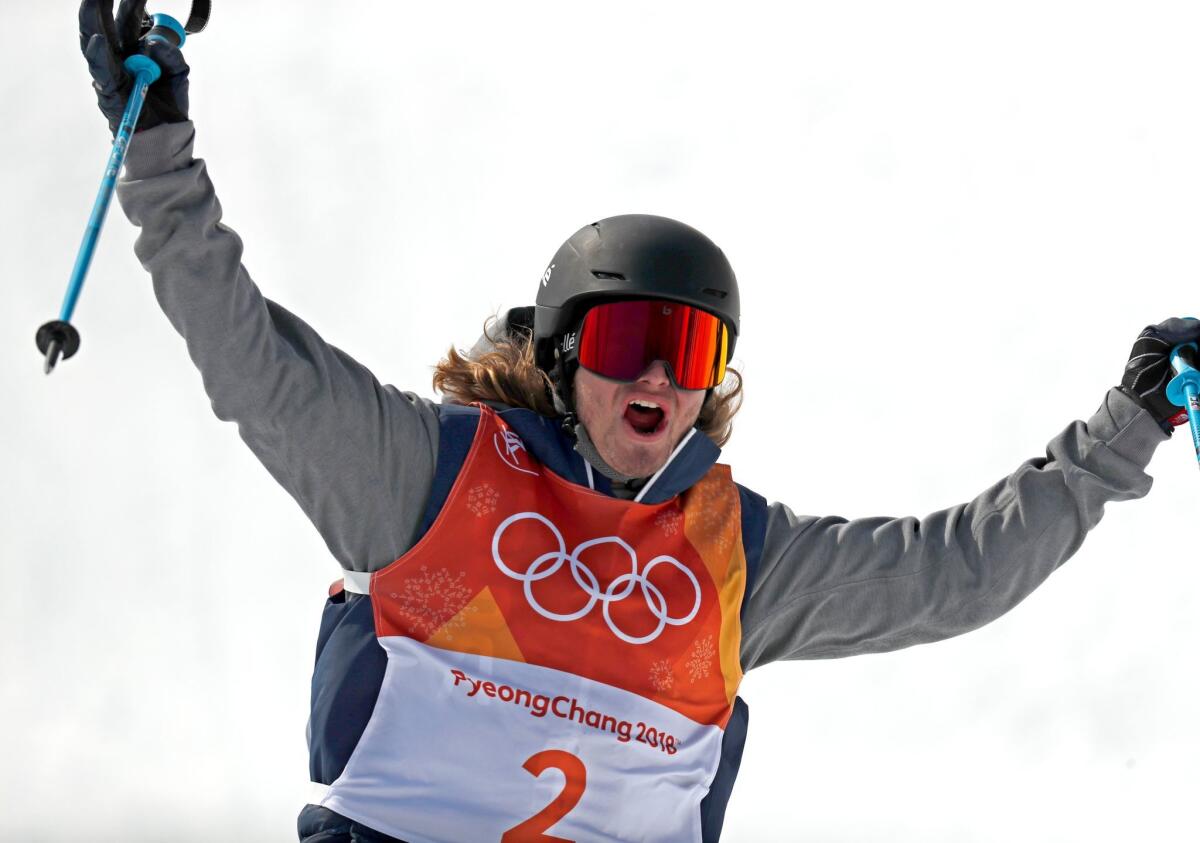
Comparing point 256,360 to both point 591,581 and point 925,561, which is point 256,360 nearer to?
point 591,581

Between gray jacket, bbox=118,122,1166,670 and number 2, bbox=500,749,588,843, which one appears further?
number 2, bbox=500,749,588,843

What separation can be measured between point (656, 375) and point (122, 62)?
4.36 feet

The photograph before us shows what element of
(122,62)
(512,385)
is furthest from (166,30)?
(512,385)

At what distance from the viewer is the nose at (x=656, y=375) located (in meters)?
3.26

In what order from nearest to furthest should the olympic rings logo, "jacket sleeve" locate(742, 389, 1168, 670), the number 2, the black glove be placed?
the black glove < the number 2 < the olympic rings logo < "jacket sleeve" locate(742, 389, 1168, 670)

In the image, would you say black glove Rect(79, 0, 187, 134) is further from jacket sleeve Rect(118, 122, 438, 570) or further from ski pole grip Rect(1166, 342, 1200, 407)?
ski pole grip Rect(1166, 342, 1200, 407)

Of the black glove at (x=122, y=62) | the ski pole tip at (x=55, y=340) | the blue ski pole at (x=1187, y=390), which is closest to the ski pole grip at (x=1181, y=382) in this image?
the blue ski pole at (x=1187, y=390)

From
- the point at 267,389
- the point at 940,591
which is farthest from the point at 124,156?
the point at 940,591

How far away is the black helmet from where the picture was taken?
3281 mm

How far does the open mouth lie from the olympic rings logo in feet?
0.87

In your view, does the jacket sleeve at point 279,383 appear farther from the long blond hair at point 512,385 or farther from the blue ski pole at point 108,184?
the long blond hair at point 512,385

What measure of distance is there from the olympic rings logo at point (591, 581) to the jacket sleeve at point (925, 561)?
0.31 m

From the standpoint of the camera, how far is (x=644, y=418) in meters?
3.31

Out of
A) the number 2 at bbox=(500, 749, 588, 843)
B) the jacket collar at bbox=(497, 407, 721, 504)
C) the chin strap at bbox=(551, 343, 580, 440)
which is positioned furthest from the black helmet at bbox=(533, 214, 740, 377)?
the number 2 at bbox=(500, 749, 588, 843)
